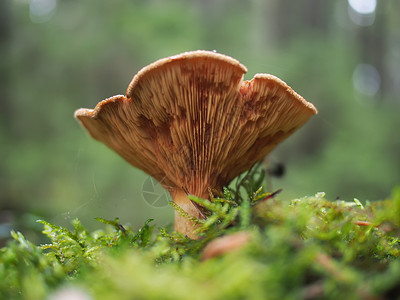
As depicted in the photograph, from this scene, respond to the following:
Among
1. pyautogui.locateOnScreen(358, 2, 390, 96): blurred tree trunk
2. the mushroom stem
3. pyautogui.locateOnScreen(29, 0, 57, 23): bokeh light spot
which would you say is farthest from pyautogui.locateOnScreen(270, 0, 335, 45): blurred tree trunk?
the mushroom stem

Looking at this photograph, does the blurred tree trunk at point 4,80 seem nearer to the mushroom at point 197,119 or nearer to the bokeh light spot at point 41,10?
the bokeh light spot at point 41,10

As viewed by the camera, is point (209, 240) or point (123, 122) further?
point (123, 122)

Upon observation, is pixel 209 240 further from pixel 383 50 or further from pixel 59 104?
pixel 383 50

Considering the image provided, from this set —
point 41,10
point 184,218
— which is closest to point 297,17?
point 41,10

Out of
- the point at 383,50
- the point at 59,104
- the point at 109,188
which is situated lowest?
the point at 109,188

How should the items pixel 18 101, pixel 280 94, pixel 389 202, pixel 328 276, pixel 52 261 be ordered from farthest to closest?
pixel 18 101, pixel 280 94, pixel 52 261, pixel 389 202, pixel 328 276

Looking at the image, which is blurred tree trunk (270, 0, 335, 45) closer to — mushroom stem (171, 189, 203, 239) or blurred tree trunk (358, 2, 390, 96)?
blurred tree trunk (358, 2, 390, 96)

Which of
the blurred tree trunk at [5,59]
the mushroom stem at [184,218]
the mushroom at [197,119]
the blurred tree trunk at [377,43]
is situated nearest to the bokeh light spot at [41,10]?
the blurred tree trunk at [5,59]

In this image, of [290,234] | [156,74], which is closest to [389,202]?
[290,234]
